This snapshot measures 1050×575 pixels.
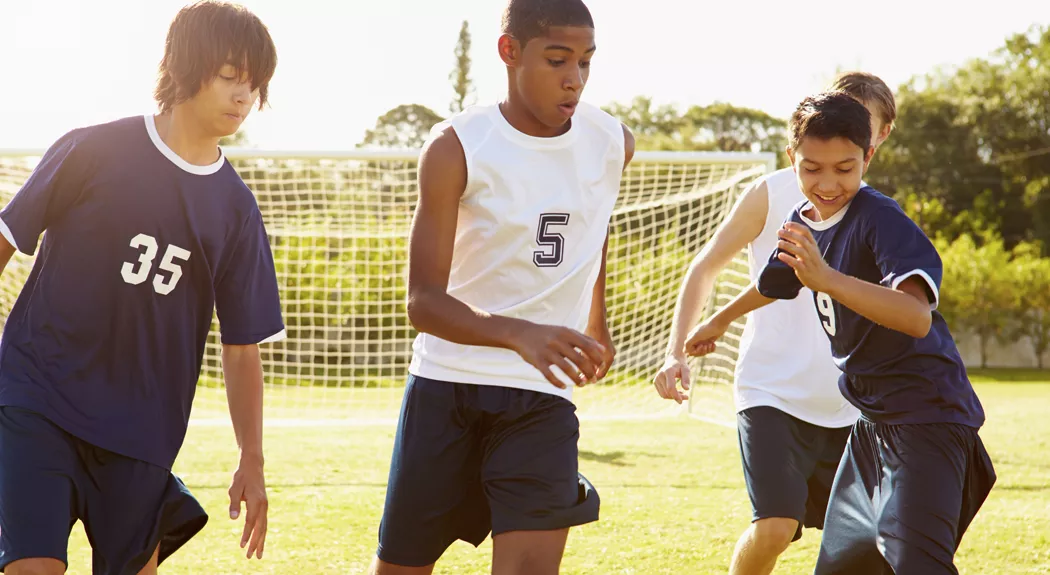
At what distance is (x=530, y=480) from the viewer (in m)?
2.93

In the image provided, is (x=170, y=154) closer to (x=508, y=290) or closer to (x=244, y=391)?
(x=244, y=391)

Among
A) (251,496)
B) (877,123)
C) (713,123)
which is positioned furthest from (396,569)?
(713,123)

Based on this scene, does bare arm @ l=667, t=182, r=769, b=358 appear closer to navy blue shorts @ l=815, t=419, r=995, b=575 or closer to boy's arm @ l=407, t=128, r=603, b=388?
navy blue shorts @ l=815, t=419, r=995, b=575

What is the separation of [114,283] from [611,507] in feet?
15.7

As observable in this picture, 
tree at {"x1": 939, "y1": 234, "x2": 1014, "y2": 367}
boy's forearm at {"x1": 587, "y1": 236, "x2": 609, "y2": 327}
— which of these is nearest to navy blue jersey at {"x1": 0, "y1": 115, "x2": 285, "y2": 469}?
boy's forearm at {"x1": 587, "y1": 236, "x2": 609, "y2": 327}

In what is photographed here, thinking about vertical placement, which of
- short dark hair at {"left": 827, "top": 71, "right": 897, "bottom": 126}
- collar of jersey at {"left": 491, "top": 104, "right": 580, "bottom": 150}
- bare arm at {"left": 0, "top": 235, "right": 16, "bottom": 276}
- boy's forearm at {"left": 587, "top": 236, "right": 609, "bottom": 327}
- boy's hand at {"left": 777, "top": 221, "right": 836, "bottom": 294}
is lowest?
boy's forearm at {"left": 587, "top": 236, "right": 609, "bottom": 327}

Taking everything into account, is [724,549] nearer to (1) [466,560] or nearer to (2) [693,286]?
(1) [466,560]

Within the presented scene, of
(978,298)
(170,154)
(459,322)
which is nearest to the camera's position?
(459,322)

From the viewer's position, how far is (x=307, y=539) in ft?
20.2

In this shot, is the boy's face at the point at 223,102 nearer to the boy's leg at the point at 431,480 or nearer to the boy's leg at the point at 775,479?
the boy's leg at the point at 431,480

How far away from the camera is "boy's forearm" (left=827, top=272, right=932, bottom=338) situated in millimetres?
2818

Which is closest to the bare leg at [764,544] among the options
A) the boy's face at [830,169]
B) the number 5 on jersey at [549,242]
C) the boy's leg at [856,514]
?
the boy's leg at [856,514]

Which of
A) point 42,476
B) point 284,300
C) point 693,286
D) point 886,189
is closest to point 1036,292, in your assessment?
point 886,189

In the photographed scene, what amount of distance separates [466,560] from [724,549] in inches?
54.9
